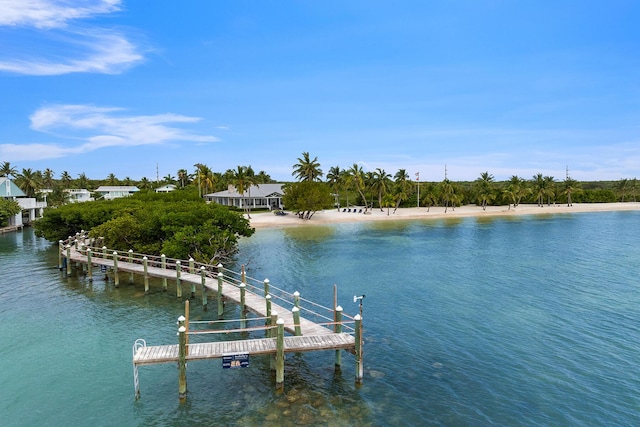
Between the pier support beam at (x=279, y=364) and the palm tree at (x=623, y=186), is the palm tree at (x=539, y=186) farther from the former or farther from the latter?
the pier support beam at (x=279, y=364)

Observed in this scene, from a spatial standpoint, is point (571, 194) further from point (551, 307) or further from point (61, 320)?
point (61, 320)

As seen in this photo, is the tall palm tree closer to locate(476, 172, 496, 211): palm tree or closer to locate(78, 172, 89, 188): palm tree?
locate(78, 172, 89, 188): palm tree

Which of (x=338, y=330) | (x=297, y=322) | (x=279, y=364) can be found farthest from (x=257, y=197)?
(x=279, y=364)

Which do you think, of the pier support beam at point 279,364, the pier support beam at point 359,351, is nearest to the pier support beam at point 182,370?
the pier support beam at point 279,364

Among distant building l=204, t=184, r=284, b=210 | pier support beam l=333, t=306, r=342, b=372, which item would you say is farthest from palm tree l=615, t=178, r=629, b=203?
pier support beam l=333, t=306, r=342, b=372

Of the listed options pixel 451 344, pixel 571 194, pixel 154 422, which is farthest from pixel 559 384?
pixel 571 194
